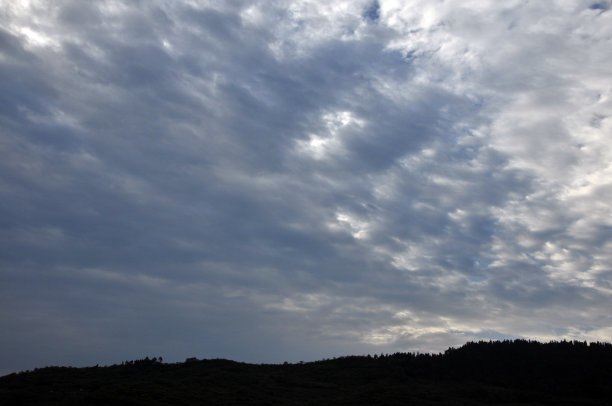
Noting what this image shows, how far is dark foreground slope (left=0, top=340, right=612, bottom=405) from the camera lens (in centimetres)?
2894

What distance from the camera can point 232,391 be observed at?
3250cm

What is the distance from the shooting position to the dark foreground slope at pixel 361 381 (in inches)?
1139

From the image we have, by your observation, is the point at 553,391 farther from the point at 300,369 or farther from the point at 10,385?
the point at 10,385

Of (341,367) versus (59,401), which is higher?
(341,367)

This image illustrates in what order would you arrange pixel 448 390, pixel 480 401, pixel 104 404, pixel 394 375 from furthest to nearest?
pixel 394 375 → pixel 448 390 → pixel 480 401 → pixel 104 404

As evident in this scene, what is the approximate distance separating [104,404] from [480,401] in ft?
72.4

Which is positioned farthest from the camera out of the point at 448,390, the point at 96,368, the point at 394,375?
the point at 96,368

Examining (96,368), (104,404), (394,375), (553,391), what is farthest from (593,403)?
(96,368)

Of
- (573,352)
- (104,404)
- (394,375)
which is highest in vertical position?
(573,352)

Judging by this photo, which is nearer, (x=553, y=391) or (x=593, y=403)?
(x=593, y=403)

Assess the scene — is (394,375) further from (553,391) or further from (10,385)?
(10,385)

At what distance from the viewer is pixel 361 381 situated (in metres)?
37.0

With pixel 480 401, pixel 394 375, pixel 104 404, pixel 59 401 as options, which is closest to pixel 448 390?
pixel 480 401

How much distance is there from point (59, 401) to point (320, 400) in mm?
15164
